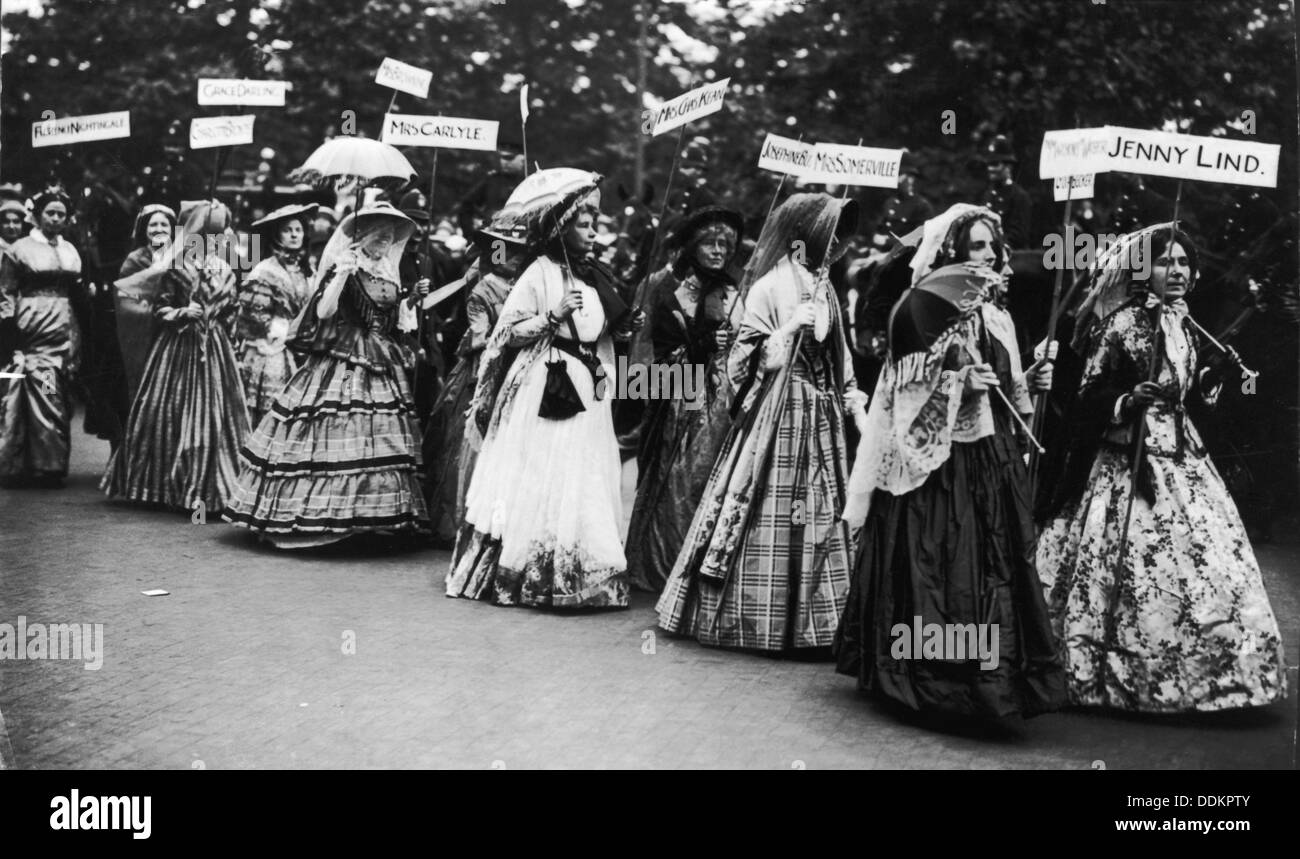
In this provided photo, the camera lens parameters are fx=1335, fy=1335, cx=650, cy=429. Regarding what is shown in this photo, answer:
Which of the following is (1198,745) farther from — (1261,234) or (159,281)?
(159,281)

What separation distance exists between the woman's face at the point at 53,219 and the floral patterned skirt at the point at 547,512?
4821 mm

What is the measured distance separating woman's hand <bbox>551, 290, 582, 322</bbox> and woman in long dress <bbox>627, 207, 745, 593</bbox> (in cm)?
88

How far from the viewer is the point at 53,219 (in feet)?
33.7

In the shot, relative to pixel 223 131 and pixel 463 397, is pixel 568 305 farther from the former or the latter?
pixel 223 131

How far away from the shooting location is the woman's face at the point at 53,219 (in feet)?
33.4

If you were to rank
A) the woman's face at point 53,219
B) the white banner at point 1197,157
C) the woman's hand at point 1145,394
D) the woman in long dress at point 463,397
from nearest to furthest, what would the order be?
the white banner at point 1197,157
the woman's hand at point 1145,394
the woman in long dress at point 463,397
the woman's face at point 53,219


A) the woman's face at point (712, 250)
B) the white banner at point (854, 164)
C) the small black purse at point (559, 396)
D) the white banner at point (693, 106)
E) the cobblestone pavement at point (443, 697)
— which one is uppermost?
the white banner at point (693, 106)

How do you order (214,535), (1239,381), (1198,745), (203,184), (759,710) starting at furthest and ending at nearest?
(203,184)
(214,535)
(1239,381)
(759,710)
(1198,745)

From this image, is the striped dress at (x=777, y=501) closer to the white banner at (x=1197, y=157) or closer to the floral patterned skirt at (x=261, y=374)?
the white banner at (x=1197, y=157)

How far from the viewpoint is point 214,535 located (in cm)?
897

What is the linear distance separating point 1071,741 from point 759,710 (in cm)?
124

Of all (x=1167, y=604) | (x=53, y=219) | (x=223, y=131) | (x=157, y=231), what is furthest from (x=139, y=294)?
(x=1167, y=604)

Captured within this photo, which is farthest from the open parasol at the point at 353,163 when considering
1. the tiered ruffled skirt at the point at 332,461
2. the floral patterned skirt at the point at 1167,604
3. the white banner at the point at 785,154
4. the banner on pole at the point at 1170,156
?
the floral patterned skirt at the point at 1167,604

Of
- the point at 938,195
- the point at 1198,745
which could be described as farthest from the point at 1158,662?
the point at 938,195
